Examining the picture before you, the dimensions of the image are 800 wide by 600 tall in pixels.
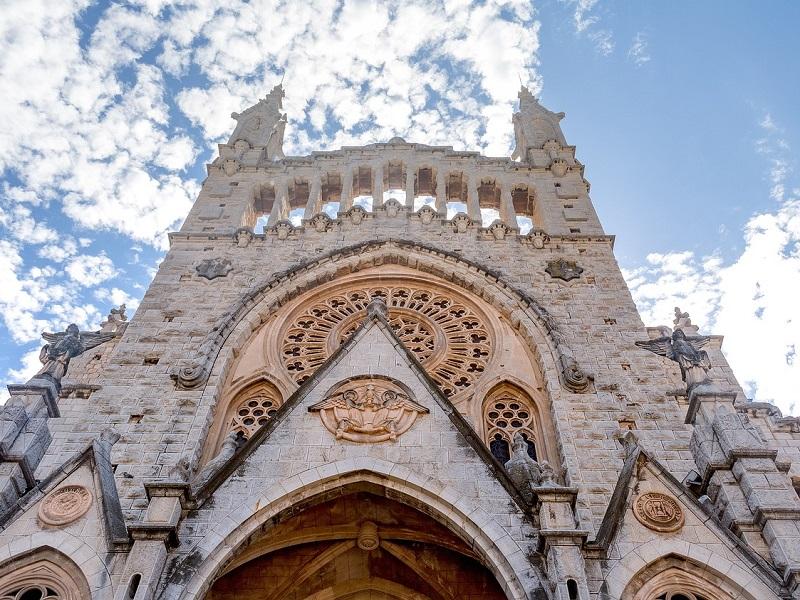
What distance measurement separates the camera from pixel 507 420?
13367 millimetres

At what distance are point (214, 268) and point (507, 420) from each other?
7.58 m

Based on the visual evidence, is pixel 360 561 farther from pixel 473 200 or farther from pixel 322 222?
pixel 473 200

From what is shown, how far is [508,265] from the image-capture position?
16.7 metres

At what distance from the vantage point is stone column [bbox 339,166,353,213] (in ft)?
63.6

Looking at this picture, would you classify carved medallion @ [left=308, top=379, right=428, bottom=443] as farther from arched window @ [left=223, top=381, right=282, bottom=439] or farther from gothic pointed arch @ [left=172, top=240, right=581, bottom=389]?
gothic pointed arch @ [left=172, top=240, right=581, bottom=389]

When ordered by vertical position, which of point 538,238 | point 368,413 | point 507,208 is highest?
point 507,208

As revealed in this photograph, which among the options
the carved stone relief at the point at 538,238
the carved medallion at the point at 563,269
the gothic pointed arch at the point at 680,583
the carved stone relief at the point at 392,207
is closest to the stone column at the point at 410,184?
the carved stone relief at the point at 392,207

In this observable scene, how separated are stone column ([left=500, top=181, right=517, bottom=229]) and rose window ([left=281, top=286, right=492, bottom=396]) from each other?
334 cm

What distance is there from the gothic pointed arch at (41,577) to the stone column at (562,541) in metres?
5.52

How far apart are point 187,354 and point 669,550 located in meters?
9.26

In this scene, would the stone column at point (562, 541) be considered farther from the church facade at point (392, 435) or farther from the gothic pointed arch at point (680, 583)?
the gothic pointed arch at point (680, 583)

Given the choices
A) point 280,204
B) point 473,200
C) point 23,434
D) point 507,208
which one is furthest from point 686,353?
point 280,204

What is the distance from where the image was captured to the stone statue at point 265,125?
2262 cm

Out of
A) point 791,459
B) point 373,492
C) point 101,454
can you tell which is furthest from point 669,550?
point 101,454
